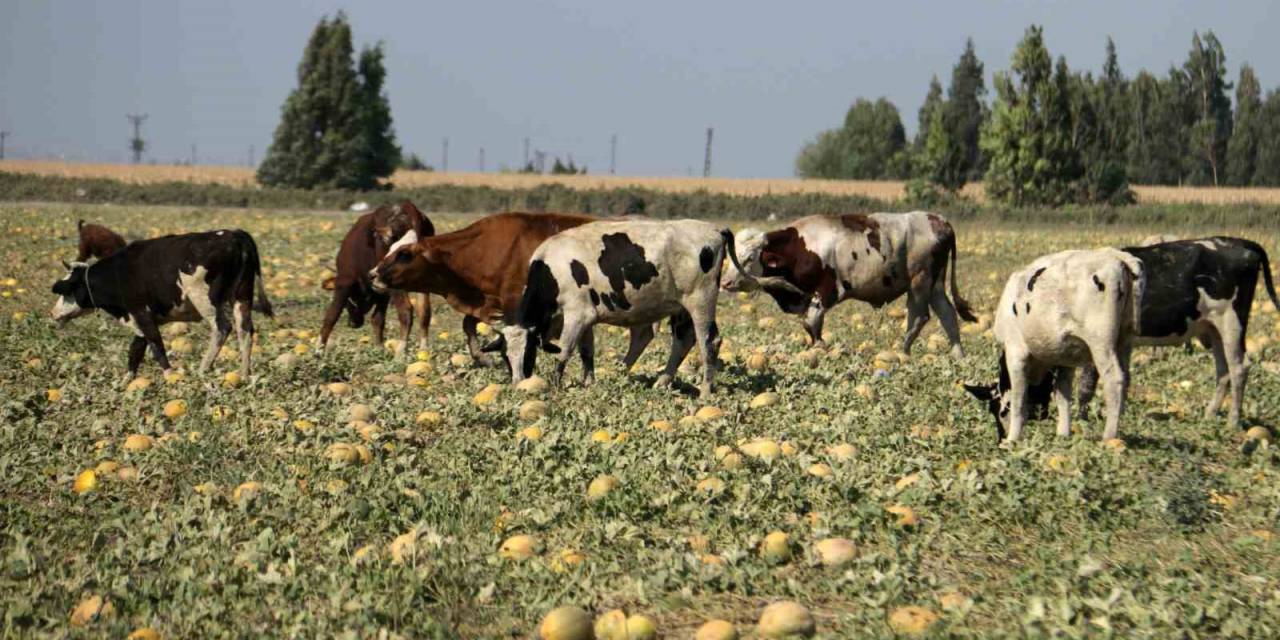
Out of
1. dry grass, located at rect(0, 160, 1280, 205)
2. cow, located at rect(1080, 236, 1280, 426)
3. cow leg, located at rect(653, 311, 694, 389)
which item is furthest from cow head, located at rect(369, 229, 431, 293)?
dry grass, located at rect(0, 160, 1280, 205)

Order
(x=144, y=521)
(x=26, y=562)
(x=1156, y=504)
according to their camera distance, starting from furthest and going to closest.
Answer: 1. (x=1156, y=504)
2. (x=144, y=521)
3. (x=26, y=562)

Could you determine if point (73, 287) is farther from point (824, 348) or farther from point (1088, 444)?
point (1088, 444)

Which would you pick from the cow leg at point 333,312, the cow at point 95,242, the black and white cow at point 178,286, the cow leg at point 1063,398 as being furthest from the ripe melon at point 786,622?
the cow at point 95,242

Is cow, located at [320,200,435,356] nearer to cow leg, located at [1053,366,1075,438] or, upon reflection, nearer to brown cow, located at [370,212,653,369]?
brown cow, located at [370,212,653,369]

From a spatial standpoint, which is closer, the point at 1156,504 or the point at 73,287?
the point at 1156,504

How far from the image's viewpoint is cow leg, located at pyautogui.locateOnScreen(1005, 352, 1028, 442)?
37.9ft

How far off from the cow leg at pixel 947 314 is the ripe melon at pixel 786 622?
11.6 meters

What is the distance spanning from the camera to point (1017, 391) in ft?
37.9

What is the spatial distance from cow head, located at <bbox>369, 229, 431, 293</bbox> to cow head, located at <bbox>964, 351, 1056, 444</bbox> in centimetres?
612

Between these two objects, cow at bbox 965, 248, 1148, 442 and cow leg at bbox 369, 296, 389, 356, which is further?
cow leg at bbox 369, 296, 389, 356

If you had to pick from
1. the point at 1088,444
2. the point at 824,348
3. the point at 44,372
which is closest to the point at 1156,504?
the point at 1088,444

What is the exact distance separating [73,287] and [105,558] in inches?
363

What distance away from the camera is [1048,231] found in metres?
41.7

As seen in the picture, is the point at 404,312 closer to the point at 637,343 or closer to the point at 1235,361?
the point at 637,343
